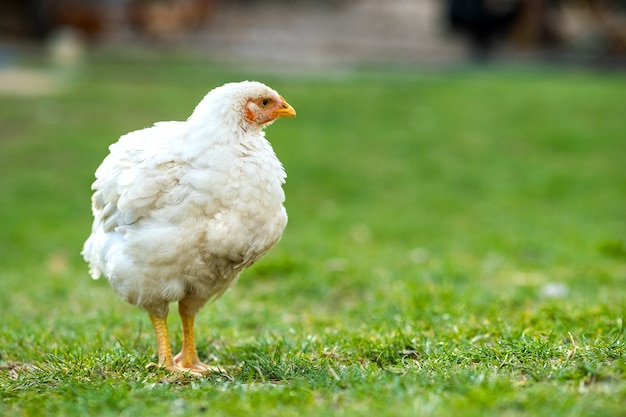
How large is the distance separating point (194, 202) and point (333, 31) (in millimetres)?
21989

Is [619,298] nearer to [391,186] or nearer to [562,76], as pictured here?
[391,186]

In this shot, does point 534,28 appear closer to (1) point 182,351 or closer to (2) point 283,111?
(2) point 283,111

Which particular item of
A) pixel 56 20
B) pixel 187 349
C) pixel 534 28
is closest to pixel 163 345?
pixel 187 349

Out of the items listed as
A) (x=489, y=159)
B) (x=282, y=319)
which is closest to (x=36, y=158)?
(x=489, y=159)

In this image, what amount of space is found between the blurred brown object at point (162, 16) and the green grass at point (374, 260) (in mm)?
6674

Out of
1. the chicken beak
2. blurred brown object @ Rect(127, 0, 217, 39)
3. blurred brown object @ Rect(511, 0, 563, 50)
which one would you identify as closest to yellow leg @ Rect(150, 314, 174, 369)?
the chicken beak

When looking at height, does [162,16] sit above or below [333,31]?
above

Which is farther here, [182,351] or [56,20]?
[56,20]

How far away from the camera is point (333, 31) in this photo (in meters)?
25.2

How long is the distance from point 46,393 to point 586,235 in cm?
620

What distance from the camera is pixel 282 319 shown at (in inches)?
224

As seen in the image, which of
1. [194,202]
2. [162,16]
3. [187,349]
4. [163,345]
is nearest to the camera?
[194,202]

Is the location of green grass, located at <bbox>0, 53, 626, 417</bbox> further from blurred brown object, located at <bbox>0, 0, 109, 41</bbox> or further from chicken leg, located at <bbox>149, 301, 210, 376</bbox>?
blurred brown object, located at <bbox>0, 0, 109, 41</bbox>

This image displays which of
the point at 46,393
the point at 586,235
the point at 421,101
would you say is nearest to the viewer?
the point at 46,393
